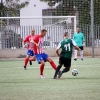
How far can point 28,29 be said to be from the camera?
36.2 meters

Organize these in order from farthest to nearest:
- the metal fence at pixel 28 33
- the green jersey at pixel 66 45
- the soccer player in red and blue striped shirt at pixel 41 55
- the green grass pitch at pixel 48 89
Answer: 1. the metal fence at pixel 28 33
2. the soccer player in red and blue striped shirt at pixel 41 55
3. the green jersey at pixel 66 45
4. the green grass pitch at pixel 48 89

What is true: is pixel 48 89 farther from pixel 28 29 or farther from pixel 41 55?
pixel 28 29

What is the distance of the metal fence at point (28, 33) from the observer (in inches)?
1420

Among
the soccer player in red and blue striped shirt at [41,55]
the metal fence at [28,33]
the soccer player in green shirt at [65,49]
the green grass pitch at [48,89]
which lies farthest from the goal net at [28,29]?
the green grass pitch at [48,89]

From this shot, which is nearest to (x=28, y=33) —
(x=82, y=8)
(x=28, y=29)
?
(x=28, y=29)

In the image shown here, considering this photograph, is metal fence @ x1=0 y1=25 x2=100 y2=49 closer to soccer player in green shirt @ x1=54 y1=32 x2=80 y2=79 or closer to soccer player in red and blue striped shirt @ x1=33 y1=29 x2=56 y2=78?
soccer player in red and blue striped shirt @ x1=33 y1=29 x2=56 y2=78

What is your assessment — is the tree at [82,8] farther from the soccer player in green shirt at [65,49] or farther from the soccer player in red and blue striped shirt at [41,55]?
the soccer player in green shirt at [65,49]

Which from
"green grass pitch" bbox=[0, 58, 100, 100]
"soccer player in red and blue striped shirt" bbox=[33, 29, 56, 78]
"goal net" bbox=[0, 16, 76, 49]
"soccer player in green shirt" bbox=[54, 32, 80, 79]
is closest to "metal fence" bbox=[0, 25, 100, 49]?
"goal net" bbox=[0, 16, 76, 49]

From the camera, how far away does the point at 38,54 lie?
18.7 meters

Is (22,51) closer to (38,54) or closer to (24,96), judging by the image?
(38,54)

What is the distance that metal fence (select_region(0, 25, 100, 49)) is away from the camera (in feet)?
118

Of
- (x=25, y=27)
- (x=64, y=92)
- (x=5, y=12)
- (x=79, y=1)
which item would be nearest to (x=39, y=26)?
(x=25, y=27)

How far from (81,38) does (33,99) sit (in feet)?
63.1

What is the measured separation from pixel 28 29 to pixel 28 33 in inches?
12.3
